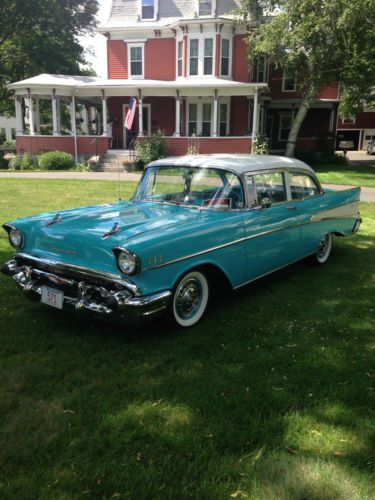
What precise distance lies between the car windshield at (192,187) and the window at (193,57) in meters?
20.3

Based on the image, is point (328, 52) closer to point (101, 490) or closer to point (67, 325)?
point (67, 325)

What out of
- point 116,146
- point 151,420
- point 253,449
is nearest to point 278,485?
point 253,449

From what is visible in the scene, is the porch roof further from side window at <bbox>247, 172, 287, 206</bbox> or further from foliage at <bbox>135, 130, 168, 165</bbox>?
side window at <bbox>247, 172, 287, 206</bbox>

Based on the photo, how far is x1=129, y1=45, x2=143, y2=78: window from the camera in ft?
82.0

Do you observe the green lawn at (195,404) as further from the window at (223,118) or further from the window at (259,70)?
the window at (259,70)

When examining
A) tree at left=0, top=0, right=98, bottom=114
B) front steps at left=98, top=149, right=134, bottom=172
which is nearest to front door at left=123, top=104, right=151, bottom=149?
front steps at left=98, top=149, right=134, bottom=172

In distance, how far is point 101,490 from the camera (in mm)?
2389

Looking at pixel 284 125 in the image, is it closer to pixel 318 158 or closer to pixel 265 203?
pixel 318 158

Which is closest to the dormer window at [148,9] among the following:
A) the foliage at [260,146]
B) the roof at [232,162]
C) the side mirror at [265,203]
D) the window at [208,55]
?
the window at [208,55]

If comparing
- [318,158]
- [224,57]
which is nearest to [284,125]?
[318,158]

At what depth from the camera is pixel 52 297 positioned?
402 cm

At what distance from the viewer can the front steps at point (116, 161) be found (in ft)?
67.6

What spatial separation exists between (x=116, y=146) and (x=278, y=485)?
24.5 metres

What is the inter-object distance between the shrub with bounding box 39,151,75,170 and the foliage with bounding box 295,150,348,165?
40.5 feet
